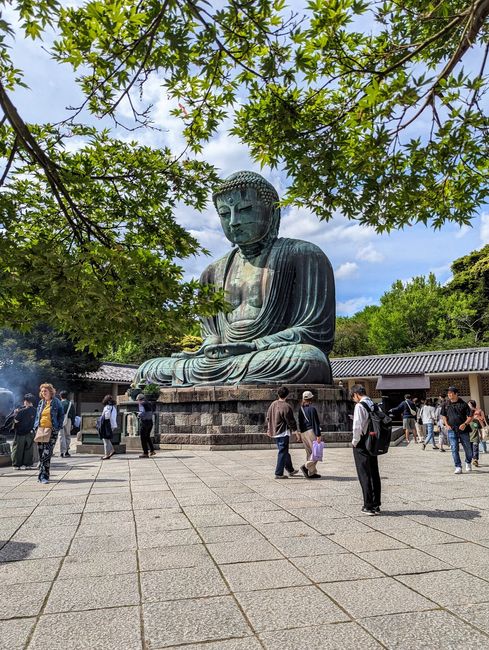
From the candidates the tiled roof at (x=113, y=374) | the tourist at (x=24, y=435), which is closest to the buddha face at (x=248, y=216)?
the tourist at (x=24, y=435)

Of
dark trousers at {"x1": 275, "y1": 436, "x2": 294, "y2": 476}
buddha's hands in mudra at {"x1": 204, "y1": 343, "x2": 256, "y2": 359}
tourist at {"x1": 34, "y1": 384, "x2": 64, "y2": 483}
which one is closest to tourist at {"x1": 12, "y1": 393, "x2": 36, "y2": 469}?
tourist at {"x1": 34, "y1": 384, "x2": 64, "y2": 483}

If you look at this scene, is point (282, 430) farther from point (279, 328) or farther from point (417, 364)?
point (417, 364)

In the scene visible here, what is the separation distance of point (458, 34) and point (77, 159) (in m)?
3.82

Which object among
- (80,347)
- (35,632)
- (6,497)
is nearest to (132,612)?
(35,632)

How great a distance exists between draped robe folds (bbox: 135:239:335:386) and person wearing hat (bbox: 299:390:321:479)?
16.7 ft

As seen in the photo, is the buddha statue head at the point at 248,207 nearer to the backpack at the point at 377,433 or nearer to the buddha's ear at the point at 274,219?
the buddha's ear at the point at 274,219

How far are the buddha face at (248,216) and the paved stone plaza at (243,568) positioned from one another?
9.07m

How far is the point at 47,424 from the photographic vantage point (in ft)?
22.3

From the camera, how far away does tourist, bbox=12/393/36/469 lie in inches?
299

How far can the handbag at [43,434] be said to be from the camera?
6.75m

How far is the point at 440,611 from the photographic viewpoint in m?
2.47

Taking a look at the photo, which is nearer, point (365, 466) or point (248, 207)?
point (365, 466)

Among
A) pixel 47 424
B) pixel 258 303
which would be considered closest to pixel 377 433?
pixel 47 424

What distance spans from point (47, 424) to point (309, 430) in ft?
11.3
